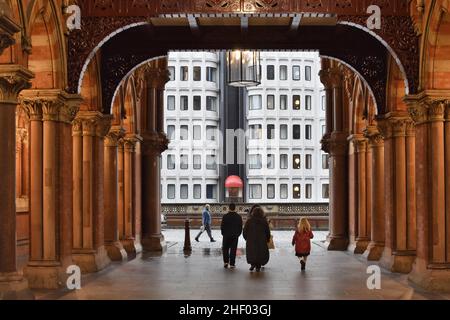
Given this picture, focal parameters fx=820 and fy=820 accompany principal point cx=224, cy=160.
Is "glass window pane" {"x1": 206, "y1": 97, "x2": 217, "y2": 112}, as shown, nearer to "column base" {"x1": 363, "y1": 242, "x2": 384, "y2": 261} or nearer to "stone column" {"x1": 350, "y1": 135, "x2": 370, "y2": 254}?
"stone column" {"x1": 350, "y1": 135, "x2": 370, "y2": 254}

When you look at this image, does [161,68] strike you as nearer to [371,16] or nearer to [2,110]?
[371,16]

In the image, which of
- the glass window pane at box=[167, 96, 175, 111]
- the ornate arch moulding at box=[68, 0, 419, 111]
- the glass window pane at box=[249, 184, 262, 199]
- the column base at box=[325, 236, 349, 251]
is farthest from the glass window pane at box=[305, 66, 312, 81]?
the ornate arch moulding at box=[68, 0, 419, 111]

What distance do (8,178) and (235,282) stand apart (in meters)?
5.92

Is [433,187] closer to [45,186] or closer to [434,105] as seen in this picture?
[434,105]

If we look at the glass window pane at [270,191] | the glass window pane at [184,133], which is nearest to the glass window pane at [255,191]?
the glass window pane at [270,191]

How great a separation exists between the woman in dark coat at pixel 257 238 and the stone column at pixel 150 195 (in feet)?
27.6

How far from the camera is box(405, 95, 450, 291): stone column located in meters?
15.8

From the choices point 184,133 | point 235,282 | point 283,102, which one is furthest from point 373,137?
point 283,102

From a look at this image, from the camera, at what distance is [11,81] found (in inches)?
511

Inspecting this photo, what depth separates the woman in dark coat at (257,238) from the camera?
19453mm

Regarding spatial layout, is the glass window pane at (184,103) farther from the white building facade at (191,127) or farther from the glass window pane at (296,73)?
the glass window pane at (296,73)

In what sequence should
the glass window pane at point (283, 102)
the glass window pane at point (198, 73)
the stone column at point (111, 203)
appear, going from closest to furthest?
the stone column at point (111, 203), the glass window pane at point (198, 73), the glass window pane at point (283, 102)

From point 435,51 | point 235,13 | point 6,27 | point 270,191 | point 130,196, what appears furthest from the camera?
point 270,191

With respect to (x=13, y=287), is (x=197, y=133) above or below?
above
